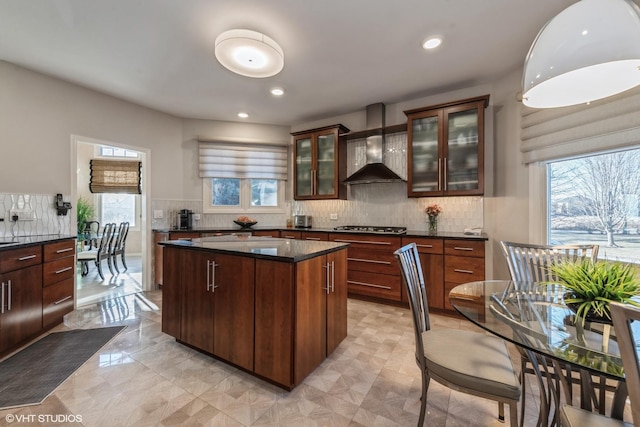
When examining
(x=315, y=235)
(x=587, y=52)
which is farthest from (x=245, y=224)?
(x=587, y=52)

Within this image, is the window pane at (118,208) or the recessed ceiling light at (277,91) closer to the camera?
the recessed ceiling light at (277,91)

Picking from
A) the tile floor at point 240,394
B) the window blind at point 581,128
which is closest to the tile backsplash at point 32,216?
the tile floor at point 240,394

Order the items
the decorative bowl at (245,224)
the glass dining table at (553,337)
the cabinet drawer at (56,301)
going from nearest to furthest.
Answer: the glass dining table at (553,337) → the cabinet drawer at (56,301) → the decorative bowl at (245,224)

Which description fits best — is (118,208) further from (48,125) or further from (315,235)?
(315,235)

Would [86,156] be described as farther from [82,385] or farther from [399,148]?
[399,148]

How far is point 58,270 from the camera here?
2.69 m

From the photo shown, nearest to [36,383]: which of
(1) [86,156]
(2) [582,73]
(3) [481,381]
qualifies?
(3) [481,381]

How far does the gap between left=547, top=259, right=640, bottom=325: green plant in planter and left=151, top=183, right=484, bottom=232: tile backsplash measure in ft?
7.68

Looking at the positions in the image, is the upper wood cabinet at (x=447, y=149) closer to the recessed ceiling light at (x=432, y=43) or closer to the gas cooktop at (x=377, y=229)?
the gas cooktop at (x=377, y=229)

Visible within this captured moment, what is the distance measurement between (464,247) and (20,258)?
4235mm

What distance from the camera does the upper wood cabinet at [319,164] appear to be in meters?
4.02

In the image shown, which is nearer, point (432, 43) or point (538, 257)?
point (538, 257)

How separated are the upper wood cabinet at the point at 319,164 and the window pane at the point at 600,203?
8.17 feet

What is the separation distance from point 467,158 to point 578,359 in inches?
104
